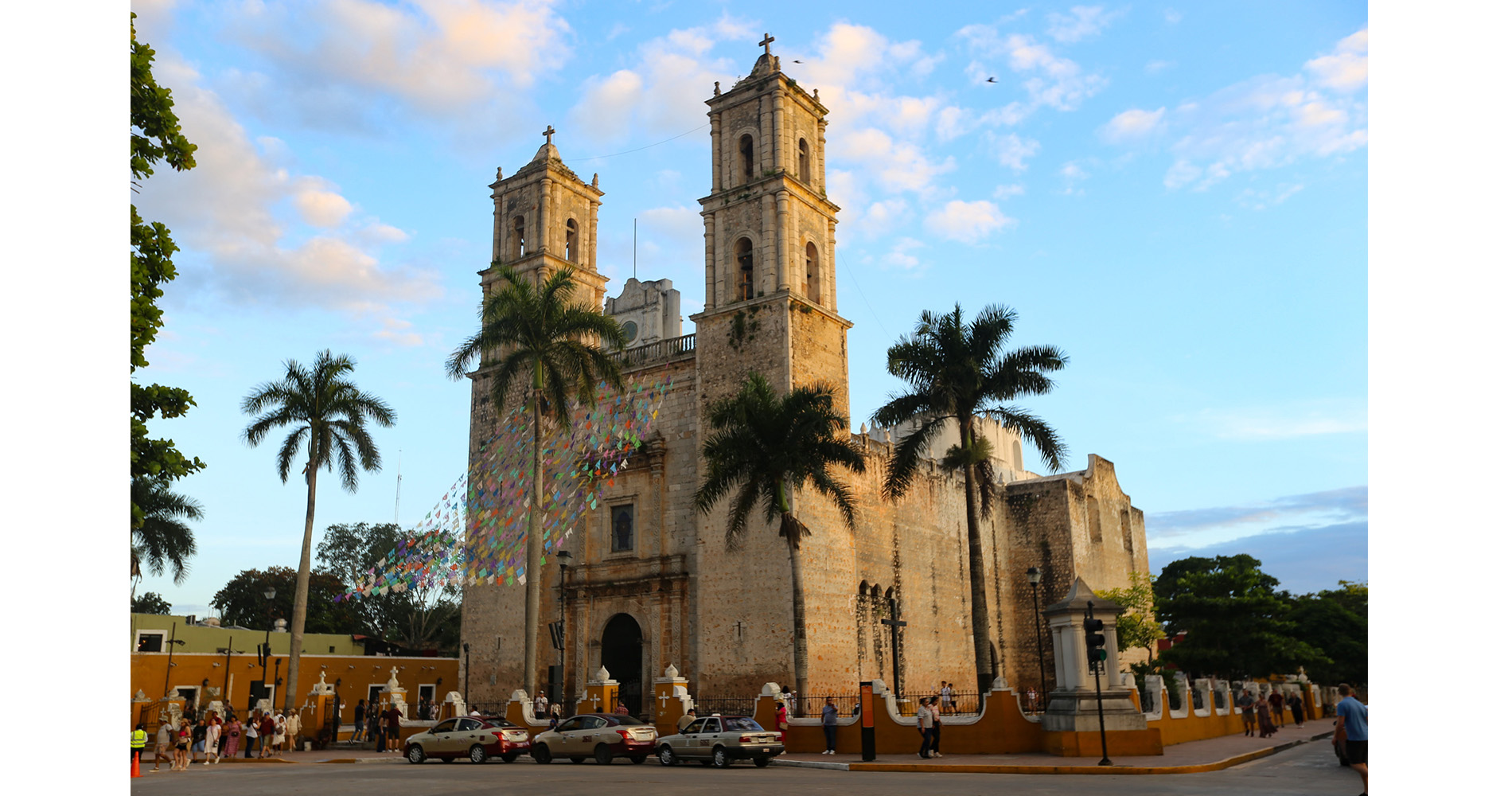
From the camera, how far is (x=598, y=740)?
70.8 ft

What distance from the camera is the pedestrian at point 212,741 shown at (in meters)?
24.2

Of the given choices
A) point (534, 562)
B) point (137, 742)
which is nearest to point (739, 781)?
point (137, 742)

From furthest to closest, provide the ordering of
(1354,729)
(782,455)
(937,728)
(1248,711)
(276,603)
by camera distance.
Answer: (276,603), (1248,711), (782,455), (937,728), (1354,729)

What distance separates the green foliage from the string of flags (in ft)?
24.3

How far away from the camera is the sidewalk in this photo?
16.6 m

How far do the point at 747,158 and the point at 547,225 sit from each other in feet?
27.1

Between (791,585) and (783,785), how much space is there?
13.1 meters

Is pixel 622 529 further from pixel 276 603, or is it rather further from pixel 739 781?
pixel 276 603

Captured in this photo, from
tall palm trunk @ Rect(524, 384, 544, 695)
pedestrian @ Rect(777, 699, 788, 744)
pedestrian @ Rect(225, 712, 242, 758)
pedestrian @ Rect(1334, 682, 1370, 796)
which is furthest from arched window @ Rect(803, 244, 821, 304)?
pedestrian @ Rect(1334, 682, 1370, 796)

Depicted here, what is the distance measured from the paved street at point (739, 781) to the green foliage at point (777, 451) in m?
7.10

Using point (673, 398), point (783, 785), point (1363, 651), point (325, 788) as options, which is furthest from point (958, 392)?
point (1363, 651)

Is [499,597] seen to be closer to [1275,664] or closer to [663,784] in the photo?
[663,784]
